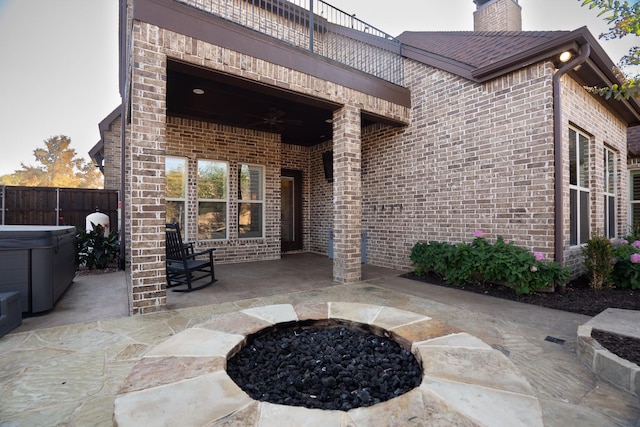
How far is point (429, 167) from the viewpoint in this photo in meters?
5.13

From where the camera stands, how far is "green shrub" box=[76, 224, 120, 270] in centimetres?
534

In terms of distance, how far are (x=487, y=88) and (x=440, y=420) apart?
490 cm

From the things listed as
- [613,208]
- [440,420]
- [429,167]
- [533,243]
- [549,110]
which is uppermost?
[549,110]

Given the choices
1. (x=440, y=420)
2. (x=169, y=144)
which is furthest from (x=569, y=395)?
(x=169, y=144)

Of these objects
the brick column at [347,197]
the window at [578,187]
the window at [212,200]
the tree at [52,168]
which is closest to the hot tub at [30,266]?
the window at [212,200]

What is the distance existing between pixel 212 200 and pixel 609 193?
8278mm

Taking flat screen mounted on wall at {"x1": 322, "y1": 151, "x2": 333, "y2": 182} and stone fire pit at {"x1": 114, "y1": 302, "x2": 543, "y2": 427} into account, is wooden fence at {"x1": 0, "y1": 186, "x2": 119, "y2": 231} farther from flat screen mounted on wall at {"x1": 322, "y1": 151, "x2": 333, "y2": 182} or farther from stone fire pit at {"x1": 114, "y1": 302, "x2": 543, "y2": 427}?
stone fire pit at {"x1": 114, "y1": 302, "x2": 543, "y2": 427}

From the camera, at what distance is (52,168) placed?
1947 centimetres

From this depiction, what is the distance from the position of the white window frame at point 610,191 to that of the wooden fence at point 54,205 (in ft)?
35.5

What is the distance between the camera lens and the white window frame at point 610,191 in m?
5.59

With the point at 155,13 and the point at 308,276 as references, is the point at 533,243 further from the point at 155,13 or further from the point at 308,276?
the point at 155,13

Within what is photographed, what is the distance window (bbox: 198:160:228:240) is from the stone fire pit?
5.08 metres

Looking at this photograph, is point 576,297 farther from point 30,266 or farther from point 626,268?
point 30,266

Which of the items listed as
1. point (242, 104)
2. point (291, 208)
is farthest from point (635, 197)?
point (242, 104)
